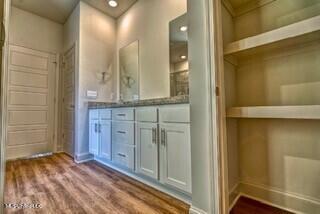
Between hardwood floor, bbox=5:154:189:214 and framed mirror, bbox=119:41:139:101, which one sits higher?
framed mirror, bbox=119:41:139:101

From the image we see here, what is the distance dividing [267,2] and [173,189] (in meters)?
1.94

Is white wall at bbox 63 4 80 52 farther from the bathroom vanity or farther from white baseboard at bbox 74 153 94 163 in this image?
white baseboard at bbox 74 153 94 163

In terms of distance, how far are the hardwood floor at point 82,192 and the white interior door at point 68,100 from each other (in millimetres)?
878

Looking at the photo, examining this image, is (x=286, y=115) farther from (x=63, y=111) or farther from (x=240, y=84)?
(x=63, y=111)

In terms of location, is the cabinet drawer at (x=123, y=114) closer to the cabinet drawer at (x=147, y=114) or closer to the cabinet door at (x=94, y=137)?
the cabinet drawer at (x=147, y=114)

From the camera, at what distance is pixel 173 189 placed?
164 cm

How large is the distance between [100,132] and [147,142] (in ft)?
3.93

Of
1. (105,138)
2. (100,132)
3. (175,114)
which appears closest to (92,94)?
(100,132)

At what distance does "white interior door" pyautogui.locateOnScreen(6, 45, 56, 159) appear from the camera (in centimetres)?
324

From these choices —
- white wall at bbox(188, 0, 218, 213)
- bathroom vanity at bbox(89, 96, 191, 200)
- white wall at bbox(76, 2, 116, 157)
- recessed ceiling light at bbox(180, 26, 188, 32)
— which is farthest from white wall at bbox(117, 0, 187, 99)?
white wall at bbox(188, 0, 218, 213)

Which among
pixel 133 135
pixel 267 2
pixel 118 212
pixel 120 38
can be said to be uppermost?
pixel 120 38

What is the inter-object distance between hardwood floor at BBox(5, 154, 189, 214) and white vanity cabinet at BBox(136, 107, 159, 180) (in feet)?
0.70

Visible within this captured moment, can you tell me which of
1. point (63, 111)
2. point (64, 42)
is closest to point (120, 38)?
point (64, 42)

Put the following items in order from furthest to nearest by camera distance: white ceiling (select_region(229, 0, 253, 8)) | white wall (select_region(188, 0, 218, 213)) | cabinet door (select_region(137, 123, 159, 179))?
cabinet door (select_region(137, 123, 159, 179)), white ceiling (select_region(229, 0, 253, 8)), white wall (select_region(188, 0, 218, 213))
